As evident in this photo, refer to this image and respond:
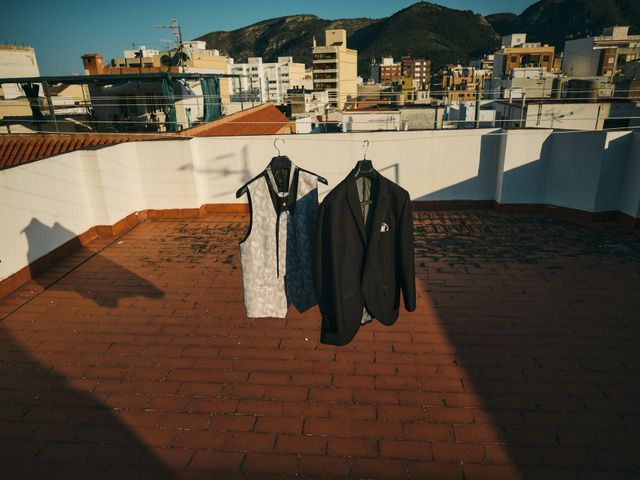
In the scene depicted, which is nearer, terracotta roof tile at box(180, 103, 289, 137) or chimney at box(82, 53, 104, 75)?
terracotta roof tile at box(180, 103, 289, 137)

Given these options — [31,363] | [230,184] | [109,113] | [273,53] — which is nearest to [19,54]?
[109,113]

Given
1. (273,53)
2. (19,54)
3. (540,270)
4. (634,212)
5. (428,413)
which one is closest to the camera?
(428,413)

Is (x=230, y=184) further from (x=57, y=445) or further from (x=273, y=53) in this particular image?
(x=273, y=53)

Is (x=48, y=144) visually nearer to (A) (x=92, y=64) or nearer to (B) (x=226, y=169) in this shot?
(B) (x=226, y=169)

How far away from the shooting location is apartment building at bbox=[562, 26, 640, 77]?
43.2 m

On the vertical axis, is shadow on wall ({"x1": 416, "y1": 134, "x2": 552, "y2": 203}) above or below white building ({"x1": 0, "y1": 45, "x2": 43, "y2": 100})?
below

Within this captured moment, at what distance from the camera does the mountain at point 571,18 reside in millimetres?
111938

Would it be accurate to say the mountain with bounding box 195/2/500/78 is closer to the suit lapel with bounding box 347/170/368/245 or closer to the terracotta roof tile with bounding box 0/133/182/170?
the terracotta roof tile with bounding box 0/133/182/170

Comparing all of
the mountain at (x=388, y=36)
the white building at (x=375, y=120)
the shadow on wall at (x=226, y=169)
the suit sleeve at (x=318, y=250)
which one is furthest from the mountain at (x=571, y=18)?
the suit sleeve at (x=318, y=250)

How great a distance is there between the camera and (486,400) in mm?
3352

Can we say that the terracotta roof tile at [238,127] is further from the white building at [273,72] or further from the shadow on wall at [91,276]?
the white building at [273,72]

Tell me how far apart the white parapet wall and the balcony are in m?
0.04

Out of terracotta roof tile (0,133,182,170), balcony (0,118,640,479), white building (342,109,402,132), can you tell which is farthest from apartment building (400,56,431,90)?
terracotta roof tile (0,133,182,170)

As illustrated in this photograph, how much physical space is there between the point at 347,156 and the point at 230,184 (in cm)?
243
